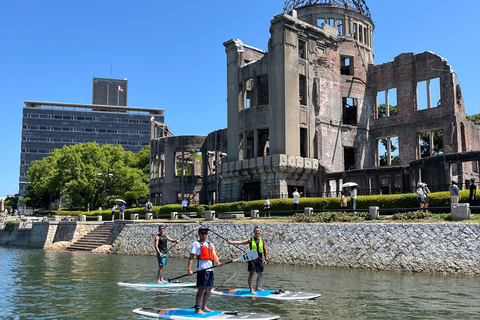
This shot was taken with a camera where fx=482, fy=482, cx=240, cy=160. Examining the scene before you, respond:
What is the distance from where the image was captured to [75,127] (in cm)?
15938

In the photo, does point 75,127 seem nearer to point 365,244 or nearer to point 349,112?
point 349,112

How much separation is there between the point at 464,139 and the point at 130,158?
52848mm

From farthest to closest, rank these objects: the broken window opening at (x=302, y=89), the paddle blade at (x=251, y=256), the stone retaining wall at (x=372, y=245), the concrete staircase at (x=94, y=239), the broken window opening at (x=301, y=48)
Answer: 1. the broken window opening at (x=301, y=48)
2. the broken window opening at (x=302, y=89)
3. the concrete staircase at (x=94, y=239)
4. the stone retaining wall at (x=372, y=245)
5. the paddle blade at (x=251, y=256)

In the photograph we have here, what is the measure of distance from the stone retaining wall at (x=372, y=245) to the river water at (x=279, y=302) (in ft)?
3.03

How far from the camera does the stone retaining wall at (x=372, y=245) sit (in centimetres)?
1872

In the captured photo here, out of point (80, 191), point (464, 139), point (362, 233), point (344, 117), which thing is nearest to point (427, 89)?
point (464, 139)

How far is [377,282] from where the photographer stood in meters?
16.8

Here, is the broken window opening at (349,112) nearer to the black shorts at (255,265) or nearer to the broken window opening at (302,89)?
the broken window opening at (302,89)

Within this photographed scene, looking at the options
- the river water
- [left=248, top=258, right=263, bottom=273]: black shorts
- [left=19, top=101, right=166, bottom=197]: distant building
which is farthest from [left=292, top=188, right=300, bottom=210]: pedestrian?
[left=19, top=101, right=166, bottom=197]: distant building

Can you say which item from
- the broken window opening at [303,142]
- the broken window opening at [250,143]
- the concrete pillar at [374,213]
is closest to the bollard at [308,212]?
the concrete pillar at [374,213]

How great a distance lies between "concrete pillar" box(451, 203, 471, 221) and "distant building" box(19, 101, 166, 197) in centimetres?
14674

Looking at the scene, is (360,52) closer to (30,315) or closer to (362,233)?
(362,233)

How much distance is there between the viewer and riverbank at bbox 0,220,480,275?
1875cm

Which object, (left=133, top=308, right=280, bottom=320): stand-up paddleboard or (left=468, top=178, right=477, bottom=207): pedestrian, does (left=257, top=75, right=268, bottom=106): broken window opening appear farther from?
(left=133, top=308, right=280, bottom=320): stand-up paddleboard
